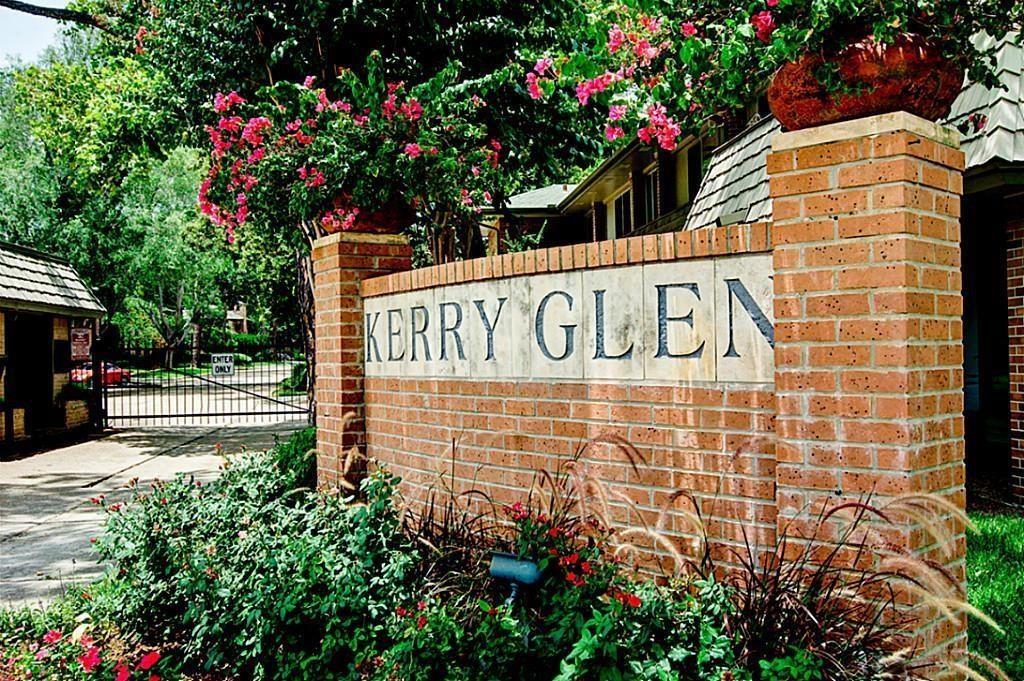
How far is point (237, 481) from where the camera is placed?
6016 mm

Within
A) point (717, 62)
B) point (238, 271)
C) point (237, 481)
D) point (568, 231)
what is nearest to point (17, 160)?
point (238, 271)

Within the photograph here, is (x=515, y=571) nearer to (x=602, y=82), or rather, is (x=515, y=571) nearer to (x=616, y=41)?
(x=616, y=41)

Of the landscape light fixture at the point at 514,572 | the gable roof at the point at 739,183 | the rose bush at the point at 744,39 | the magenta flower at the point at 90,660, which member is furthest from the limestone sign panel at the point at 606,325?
the gable roof at the point at 739,183

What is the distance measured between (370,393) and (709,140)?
36.4 ft

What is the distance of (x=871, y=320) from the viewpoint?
3.24 m

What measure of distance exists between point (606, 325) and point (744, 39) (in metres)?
1.43

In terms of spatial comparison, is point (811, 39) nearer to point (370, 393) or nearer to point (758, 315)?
point (758, 315)

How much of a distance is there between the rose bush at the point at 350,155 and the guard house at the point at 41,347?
26.6 feet

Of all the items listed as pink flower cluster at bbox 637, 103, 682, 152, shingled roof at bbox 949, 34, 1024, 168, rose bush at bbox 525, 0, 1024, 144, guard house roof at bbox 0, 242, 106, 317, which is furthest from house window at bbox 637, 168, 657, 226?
rose bush at bbox 525, 0, 1024, 144

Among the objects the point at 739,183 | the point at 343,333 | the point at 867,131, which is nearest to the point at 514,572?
the point at 867,131

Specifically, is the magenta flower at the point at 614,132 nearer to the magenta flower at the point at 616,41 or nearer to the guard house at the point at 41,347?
the magenta flower at the point at 616,41

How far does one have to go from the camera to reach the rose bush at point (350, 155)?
6469mm

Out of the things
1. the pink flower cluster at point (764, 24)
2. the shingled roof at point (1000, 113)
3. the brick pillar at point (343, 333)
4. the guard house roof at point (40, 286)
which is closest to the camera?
the pink flower cluster at point (764, 24)

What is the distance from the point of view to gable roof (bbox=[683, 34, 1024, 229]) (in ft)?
23.3
